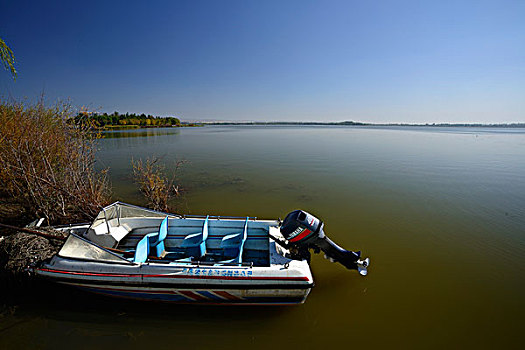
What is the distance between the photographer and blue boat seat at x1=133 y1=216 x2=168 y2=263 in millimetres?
4355

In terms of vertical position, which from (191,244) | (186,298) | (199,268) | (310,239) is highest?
(310,239)

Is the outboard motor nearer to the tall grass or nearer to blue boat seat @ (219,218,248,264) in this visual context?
blue boat seat @ (219,218,248,264)

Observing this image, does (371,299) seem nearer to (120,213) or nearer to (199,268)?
(199,268)

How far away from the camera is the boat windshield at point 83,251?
4.05 metres

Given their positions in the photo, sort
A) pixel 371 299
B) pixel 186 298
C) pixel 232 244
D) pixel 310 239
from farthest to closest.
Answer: pixel 232 244, pixel 371 299, pixel 310 239, pixel 186 298

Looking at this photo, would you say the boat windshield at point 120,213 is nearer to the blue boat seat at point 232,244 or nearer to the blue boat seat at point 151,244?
the blue boat seat at point 151,244

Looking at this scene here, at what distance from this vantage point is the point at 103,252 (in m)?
4.10

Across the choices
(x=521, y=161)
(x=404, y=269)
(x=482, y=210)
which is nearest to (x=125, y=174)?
(x=404, y=269)

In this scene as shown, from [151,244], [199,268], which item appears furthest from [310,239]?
[151,244]

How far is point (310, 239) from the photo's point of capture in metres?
4.41

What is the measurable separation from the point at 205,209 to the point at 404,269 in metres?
6.24

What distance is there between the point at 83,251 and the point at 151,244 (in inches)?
47.7

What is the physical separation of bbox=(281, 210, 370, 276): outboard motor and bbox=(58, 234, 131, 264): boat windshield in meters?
2.88

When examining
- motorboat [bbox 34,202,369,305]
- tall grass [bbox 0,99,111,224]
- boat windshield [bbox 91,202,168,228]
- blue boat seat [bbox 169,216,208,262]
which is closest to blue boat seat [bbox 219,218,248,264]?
motorboat [bbox 34,202,369,305]
